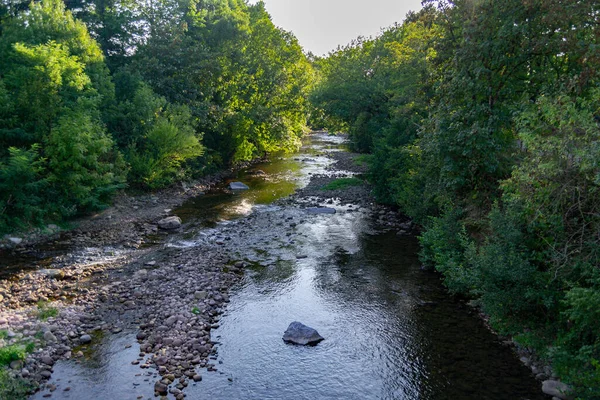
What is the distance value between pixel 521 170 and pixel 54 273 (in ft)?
51.2

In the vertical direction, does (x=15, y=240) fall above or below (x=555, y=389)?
above

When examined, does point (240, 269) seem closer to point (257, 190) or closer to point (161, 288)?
point (161, 288)

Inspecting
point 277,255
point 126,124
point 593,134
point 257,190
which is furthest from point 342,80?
point 593,134

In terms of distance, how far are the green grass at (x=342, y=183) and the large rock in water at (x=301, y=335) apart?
63.9 feet

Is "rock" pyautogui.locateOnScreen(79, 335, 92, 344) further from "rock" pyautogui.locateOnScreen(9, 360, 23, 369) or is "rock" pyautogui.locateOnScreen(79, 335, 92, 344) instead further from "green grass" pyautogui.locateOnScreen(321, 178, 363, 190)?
"green grass" pyautogui.locateOnScreen(321, 178, 363, 190)

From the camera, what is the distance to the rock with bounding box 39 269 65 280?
14859 mm

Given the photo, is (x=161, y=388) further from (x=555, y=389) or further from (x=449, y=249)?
(x=449, y=249)

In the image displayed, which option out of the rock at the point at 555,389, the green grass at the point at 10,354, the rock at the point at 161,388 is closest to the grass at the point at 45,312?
the green grass at the point at 10,354

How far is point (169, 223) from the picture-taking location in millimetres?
21656

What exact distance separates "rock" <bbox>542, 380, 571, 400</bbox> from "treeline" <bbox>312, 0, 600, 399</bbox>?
Result: 0.54 metres

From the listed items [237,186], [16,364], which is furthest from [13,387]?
[237,186]

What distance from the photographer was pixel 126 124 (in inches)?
1053

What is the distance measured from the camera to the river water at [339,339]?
9.82 meters

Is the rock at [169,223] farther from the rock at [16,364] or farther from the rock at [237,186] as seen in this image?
the rock at [16,364]
